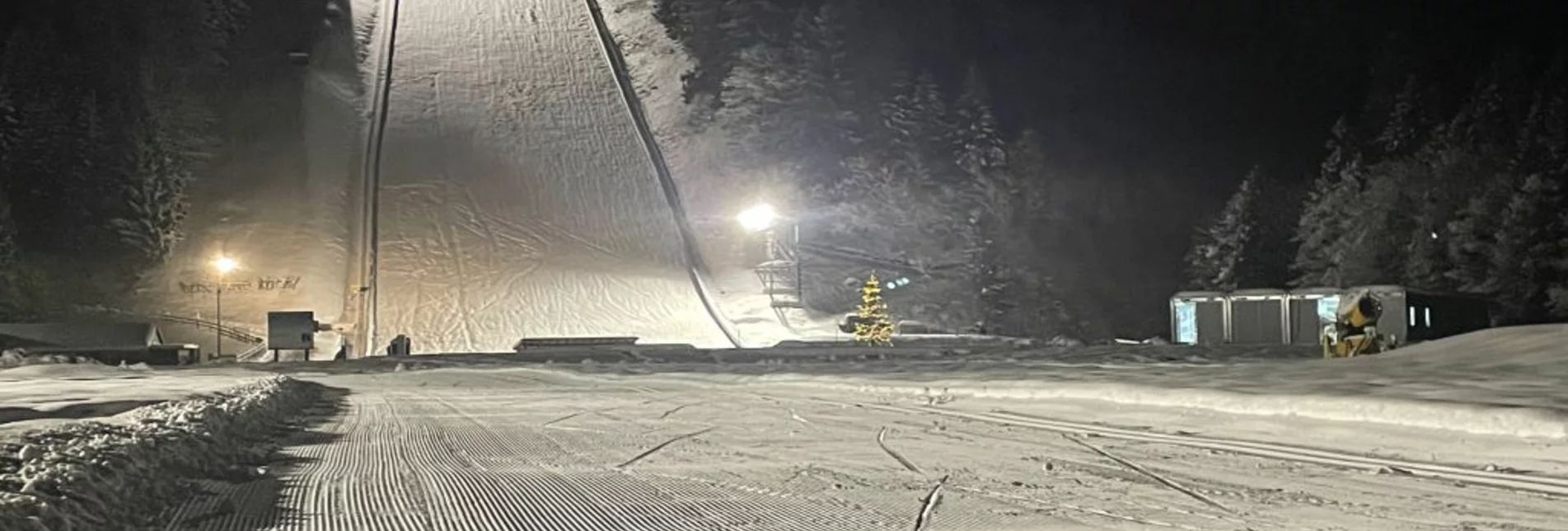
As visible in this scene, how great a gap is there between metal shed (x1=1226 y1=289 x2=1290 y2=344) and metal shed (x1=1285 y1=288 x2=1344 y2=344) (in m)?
0.14

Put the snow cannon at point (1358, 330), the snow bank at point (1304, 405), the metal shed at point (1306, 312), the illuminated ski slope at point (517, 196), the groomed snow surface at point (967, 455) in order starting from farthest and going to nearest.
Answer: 1. the illuminated ski slope at point (517, 196)
2. the metal shed at point (1306, 312)
3. the snow cannon at point (1358, 330)
4. the snow bank at point (1304, 405)
5. the groomed snow surface at point (967, 455)

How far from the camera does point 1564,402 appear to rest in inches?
295

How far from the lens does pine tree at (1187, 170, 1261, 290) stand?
41.3 meters

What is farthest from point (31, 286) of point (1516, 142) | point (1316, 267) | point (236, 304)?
point (1516, 142)

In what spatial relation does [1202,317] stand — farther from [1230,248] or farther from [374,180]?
[374,180]

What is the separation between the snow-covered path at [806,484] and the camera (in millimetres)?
5082

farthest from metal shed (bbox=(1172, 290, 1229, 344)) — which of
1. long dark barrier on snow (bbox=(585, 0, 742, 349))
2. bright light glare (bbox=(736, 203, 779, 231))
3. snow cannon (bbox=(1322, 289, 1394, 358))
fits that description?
snow cannon (bbox=(1322, 289, 1394, 358))

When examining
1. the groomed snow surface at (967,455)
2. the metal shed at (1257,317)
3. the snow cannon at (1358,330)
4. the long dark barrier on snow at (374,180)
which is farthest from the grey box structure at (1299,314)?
the long dark barrier on snow at (374,180)

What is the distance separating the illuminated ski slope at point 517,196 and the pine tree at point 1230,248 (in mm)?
16495

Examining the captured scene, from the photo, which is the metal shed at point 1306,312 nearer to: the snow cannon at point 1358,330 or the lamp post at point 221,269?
the snow cannon at point 1358,330

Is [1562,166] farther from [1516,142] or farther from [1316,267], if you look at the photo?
[1316,267]

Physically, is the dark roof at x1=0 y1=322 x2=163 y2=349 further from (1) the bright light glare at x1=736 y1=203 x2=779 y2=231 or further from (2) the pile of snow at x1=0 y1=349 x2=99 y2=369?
(1) the bright light glare at x1=736 y1=203 x2=779 y2=231

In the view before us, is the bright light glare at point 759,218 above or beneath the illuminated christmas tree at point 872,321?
above

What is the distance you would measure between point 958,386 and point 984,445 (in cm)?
472
